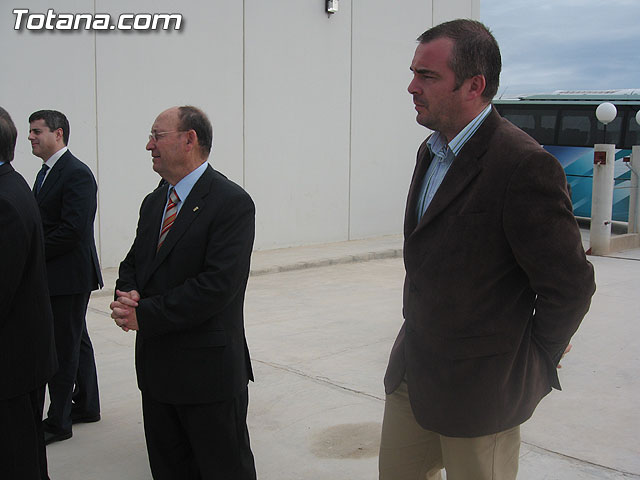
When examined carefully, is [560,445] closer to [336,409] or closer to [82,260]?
[336,409]

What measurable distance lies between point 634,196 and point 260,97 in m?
7.72

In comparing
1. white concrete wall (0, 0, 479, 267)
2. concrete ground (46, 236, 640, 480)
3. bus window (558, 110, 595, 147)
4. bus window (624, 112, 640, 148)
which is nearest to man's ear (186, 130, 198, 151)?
concrete ground (46, 236, 640, 480)

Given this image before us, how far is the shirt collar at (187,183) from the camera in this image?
3014 millimetres

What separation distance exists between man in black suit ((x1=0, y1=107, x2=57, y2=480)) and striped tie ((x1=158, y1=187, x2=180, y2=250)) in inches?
18.8

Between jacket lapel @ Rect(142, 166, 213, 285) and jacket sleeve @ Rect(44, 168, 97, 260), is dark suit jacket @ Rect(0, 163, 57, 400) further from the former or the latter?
jacket sleeve @ Rect(44, 168, 97, 260)

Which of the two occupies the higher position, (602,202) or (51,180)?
(51,180)

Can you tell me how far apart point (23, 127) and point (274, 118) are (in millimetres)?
4393

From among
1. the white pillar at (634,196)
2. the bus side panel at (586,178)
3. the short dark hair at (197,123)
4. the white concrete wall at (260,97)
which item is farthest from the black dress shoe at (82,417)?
the bus side panel at (586,178)

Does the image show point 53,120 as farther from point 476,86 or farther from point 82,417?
point 476,86

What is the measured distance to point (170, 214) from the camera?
9.97 ft

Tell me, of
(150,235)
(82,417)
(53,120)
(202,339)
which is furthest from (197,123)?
(82,417)

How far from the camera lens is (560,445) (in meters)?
4.25

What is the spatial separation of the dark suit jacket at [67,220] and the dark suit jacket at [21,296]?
4.26ft

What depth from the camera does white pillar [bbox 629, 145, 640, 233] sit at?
14008mm
